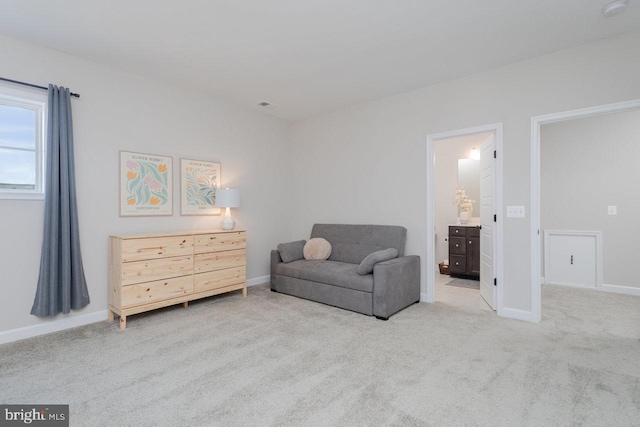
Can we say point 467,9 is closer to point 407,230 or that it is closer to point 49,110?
point 407,230

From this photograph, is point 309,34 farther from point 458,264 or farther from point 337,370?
point 458,264

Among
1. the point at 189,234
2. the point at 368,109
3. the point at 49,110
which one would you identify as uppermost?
the point at 368,109

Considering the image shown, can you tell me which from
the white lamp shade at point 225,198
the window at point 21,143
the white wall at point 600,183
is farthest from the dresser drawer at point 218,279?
the white wall at point 600,183

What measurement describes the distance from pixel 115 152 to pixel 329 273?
2.74 meters

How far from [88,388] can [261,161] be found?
11.9ft

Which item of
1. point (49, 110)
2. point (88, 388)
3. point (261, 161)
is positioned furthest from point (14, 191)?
point (261, 161)

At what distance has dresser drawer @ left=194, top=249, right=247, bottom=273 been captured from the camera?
3715mm

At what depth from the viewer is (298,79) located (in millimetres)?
3736

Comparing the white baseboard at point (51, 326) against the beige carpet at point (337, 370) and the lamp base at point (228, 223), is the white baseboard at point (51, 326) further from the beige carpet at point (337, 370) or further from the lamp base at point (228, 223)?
the lamp base at point (228, 223)

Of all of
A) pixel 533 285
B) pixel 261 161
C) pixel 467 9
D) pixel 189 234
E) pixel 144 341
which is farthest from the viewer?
pixel 261 161

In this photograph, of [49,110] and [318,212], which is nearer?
[49,110]

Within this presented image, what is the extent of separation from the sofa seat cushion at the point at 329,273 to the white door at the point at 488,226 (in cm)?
142

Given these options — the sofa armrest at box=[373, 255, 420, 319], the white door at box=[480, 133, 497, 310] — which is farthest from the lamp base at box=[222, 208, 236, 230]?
the white door at box=[480, 133, 497, 310]

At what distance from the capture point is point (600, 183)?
14.5 ft
